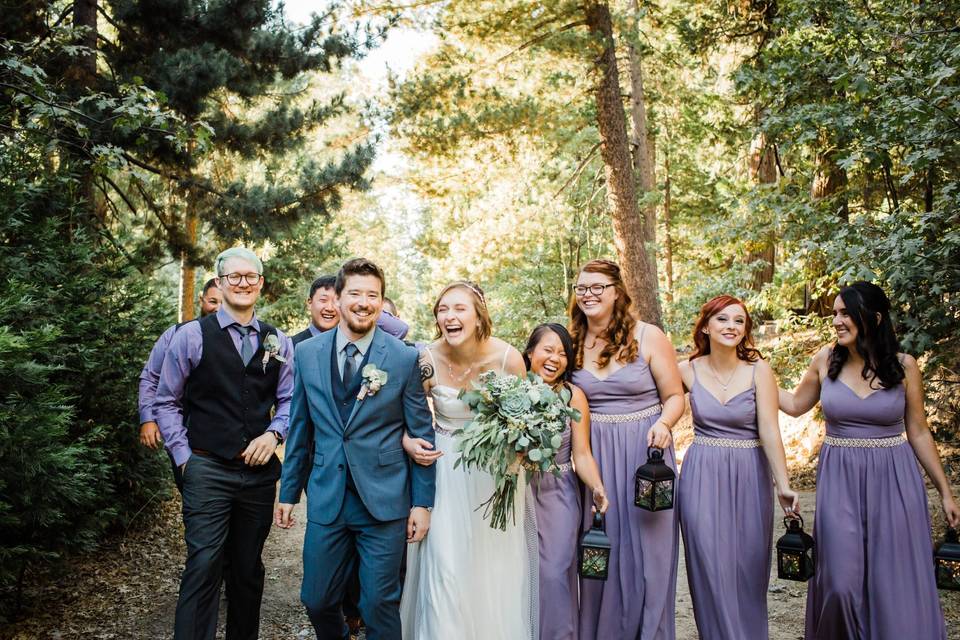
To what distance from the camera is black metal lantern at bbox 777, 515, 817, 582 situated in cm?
394

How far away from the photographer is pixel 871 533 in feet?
13.6

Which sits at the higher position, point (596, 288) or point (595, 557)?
point (596, 288)

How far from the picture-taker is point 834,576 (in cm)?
417

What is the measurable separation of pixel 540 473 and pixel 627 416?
708 millimetres

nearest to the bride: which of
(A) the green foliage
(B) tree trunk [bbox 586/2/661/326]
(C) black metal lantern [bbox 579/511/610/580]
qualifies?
(C) black metal lantern [bbox 579/511/610/580]

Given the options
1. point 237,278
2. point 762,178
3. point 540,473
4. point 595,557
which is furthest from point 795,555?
point 762,178

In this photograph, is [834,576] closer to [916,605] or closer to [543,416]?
[916,605]

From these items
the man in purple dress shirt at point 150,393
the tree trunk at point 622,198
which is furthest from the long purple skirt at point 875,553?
the tree trunk at point 622,198

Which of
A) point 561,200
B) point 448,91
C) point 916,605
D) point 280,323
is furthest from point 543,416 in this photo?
point 561,200

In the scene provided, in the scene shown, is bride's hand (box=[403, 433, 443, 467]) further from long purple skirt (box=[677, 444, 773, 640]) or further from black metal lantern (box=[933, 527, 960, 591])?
black metal lantern (box=[933, 527, 960, 591])

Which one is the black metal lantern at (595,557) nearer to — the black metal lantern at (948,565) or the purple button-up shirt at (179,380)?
the black metal lantern at (948,565)

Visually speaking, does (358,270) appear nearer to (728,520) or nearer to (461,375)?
(461,375)

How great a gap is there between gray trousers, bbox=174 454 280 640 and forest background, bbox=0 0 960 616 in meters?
1.05

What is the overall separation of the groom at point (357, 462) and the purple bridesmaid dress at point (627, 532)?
1165 millimetres
